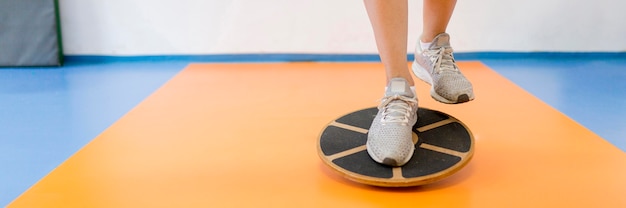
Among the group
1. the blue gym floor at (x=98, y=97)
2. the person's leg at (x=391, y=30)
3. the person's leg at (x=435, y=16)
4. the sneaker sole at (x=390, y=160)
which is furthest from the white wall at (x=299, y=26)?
the sneaker sole at (x=390, y=160)

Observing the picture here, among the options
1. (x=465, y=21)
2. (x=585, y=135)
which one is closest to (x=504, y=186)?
(x=585, y=135)

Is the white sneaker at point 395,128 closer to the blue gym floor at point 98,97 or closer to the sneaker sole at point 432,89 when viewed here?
the sneaker sole at point 432,89

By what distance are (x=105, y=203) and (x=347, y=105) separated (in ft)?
3.54

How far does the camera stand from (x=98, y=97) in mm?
2406

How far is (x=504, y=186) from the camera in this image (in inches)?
53.7

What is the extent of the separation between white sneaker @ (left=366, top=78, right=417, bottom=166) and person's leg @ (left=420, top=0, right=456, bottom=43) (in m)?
0.31

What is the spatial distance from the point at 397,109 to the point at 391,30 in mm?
202

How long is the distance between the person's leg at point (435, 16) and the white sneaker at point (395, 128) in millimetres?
313

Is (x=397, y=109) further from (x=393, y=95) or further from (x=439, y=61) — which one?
(x=439, y=61)

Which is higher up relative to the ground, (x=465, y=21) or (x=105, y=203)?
(x=105, y=203)

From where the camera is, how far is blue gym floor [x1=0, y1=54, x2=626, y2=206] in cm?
169

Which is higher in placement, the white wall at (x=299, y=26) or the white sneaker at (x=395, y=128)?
the white sneaker at (x=395, y=128)

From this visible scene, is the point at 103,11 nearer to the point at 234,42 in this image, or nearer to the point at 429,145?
the point at 234,42

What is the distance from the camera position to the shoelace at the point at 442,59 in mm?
1632
